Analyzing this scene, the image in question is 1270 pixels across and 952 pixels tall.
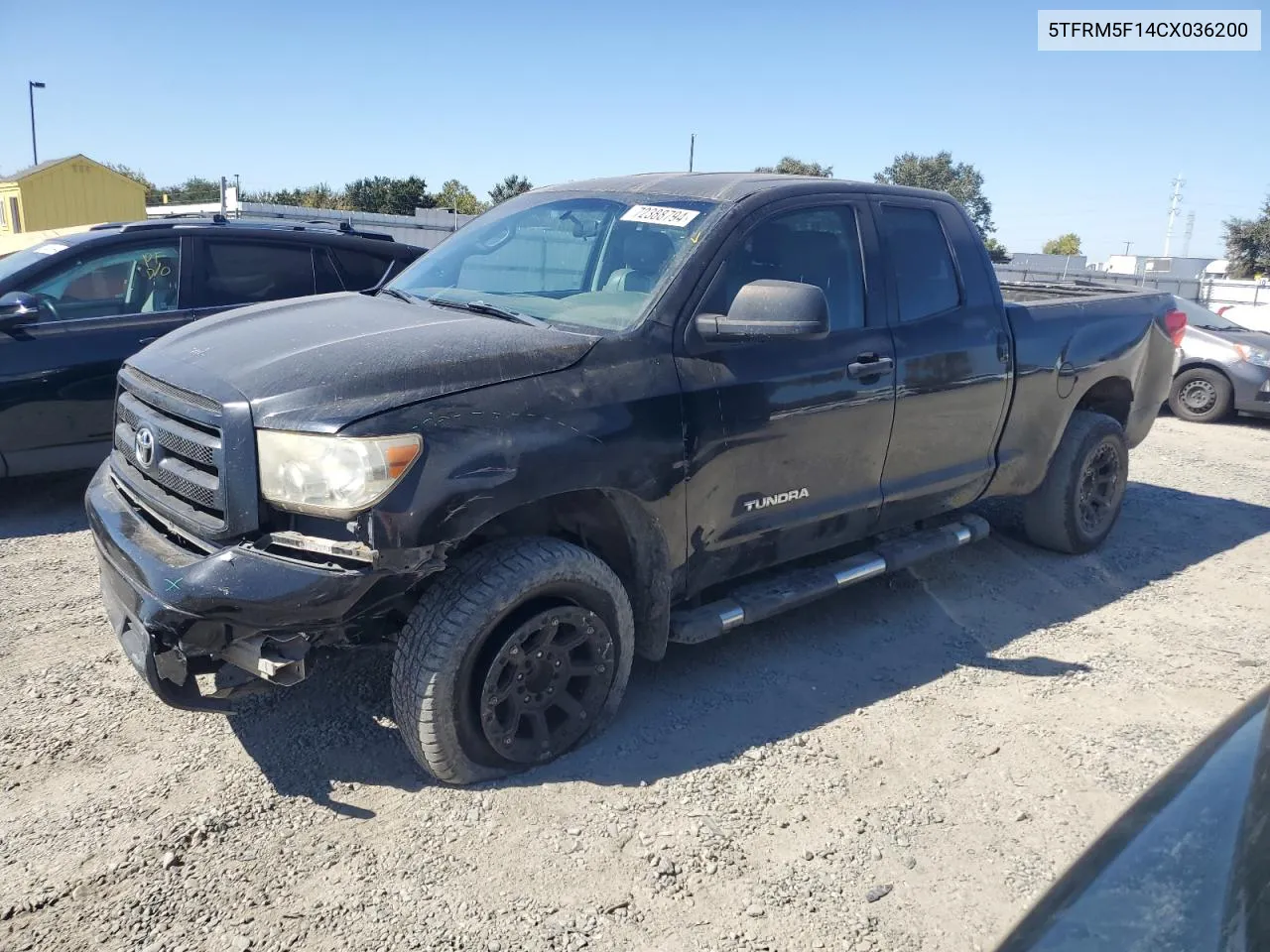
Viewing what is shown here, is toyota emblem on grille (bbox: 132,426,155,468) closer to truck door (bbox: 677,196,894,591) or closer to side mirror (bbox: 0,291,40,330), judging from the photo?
truck door (bbox: 677,196,894,591)

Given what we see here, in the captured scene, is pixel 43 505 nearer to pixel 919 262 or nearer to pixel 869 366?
pixel 869 366

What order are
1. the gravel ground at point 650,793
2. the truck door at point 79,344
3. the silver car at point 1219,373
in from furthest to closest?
the silver car at point 1219,373, the truck door at point 79,344, the gravel ground at point 650,793

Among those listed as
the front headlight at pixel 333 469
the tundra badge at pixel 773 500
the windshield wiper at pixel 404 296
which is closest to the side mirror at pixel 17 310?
the windshield wiper at pixel 404 296

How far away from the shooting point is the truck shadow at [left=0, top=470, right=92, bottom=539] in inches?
213

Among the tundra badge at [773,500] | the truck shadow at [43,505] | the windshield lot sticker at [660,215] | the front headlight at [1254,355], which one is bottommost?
the truck shadow at [43,505]

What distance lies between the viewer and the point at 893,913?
8.60ft

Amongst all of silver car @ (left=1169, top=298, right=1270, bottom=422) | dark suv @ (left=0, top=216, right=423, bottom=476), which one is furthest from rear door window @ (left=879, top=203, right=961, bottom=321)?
silver car @ (left=1169, top=298, right=1270, bottom=422)

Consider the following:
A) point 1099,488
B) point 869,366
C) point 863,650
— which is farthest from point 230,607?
point 1099,488

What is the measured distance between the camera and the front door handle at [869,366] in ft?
12.6

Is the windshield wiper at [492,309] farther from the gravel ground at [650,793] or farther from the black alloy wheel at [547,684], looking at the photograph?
the gravel ground at [650,793]

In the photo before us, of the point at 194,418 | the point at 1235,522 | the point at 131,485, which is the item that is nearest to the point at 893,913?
the point at 194,418

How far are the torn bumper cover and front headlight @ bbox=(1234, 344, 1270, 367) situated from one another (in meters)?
10.7

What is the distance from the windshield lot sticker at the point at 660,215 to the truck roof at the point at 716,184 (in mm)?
108

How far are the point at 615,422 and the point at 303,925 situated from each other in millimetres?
1695
